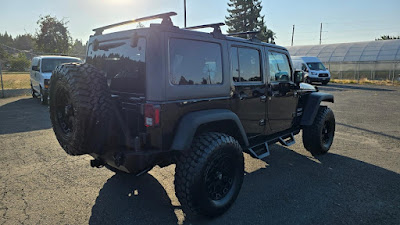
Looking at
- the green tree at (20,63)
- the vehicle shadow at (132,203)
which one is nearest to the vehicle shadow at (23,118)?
the vehicle shadow at (132,203)

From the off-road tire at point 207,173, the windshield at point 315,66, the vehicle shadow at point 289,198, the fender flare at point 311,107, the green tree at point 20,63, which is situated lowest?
the vehicle shadow at point 289,198

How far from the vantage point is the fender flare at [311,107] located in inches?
193

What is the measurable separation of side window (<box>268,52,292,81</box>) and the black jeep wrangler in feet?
2.00

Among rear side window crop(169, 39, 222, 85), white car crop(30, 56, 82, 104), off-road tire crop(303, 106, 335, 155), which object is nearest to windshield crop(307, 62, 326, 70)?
white car crop(30, 56, 82, 104)

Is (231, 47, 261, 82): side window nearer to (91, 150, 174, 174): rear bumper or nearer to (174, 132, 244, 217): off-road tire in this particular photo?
(174, 132, 244, 217): off-road tire

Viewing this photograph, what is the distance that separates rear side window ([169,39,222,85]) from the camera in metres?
2.87

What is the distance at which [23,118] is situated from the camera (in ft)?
27.2

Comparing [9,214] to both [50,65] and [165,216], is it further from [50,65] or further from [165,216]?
[50,65]

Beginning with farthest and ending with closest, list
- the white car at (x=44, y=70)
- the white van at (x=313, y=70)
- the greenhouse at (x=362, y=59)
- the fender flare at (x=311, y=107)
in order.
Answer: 1. the greenhouse at (x=362, y=59)
2. the white van at (x=313, y=70)
3. the white car at (x=44, y=70)
4. the fender flare at (x=311, y=107)

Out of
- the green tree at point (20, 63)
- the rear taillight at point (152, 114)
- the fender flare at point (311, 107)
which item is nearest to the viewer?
the rear taillight at point (152, 114)

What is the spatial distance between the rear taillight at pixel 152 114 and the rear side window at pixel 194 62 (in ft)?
1.16

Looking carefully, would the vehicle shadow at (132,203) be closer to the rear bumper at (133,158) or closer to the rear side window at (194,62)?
the rear bumper at (133,158)

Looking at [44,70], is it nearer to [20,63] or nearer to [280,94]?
[280,94]

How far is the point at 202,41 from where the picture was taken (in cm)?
316
